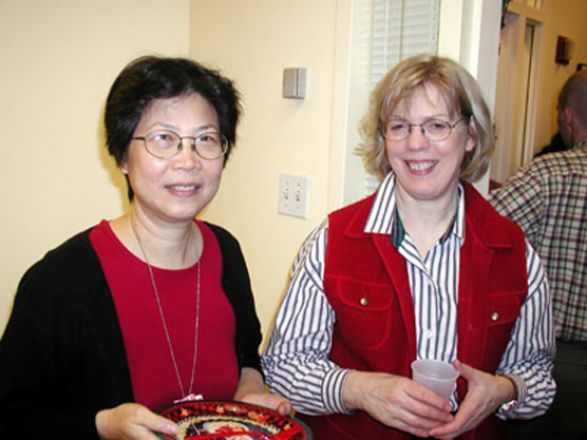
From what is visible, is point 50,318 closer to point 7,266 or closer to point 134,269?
point 134,269

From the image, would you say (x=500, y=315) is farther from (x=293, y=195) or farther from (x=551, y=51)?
(x=551, y=51)

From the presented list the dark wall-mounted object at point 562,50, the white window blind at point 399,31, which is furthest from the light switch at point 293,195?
the dark wall-mounted object at point 562,50

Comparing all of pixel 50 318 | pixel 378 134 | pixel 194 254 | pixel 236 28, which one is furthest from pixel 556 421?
pixel 236 28

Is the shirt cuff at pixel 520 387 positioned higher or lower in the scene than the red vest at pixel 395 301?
lower

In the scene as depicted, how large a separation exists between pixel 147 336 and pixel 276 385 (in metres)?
0.37

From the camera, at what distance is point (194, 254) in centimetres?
140

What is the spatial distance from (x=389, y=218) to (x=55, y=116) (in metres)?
1.37

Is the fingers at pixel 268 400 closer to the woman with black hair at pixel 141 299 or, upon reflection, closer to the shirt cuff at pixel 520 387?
the woman with black hair at pixel 141 299

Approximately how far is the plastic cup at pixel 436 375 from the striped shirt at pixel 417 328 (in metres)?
0.12

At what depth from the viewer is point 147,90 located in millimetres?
1236

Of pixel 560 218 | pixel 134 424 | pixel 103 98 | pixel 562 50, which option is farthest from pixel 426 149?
pixel 562 50

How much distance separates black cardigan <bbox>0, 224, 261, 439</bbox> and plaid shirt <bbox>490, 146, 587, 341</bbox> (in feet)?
5.07

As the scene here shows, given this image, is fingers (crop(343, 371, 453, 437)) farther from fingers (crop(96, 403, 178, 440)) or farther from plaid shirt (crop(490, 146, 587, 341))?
plaid shirt (crop(490, 146, 587, 341))

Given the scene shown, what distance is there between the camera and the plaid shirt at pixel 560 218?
7.02 ft
